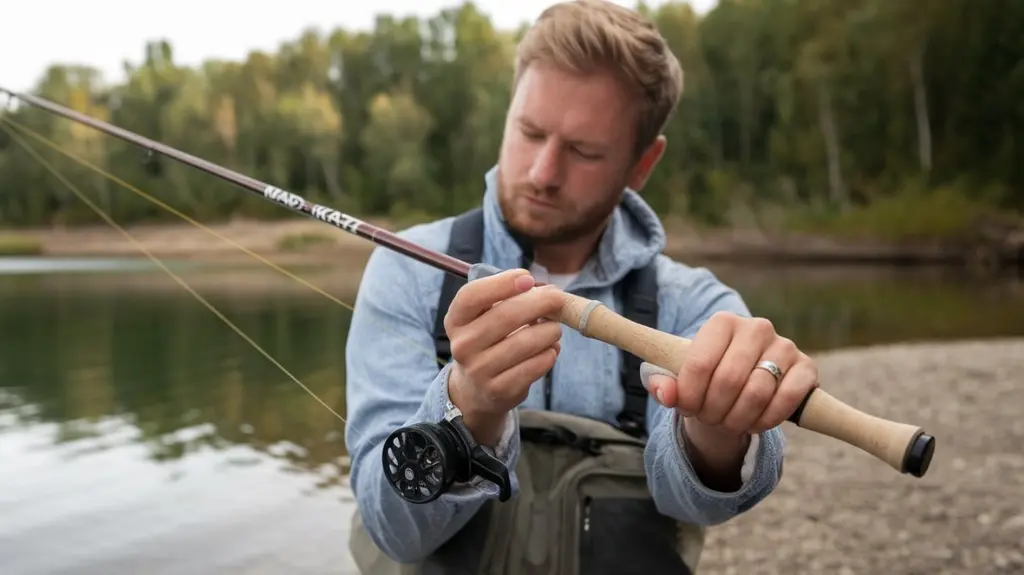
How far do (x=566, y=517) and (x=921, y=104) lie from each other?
32.7 m

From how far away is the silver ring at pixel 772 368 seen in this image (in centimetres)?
124

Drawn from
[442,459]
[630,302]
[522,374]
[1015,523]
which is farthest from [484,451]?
[1015,523]

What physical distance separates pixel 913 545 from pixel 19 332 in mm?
13630

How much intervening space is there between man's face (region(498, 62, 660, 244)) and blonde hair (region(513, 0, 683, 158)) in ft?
0.10

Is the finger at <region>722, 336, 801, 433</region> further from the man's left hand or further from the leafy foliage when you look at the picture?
the leafy foliage

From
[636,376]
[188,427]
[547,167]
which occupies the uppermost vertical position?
[547,167]

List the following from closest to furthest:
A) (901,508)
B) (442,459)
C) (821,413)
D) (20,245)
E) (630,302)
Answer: (821,413) → (442,459) → (630,302) → (901,508) → (20,245)

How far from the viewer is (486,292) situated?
51.7 inches

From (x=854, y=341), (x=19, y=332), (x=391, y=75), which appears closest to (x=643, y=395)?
(x=854, y=341)

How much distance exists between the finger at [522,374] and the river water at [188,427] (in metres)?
3.59

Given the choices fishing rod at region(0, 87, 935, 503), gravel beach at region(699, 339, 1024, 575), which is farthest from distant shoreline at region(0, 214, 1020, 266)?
fishing rod at region(0, 87, 935, 503)

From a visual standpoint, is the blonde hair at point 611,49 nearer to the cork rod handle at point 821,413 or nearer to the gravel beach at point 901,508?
the cork rod handle at point 821,413

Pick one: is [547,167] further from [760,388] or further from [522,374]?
[760,388]

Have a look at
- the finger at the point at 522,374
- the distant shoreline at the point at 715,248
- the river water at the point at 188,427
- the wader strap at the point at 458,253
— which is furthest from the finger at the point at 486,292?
the distant shoreline at the point at 715,248
